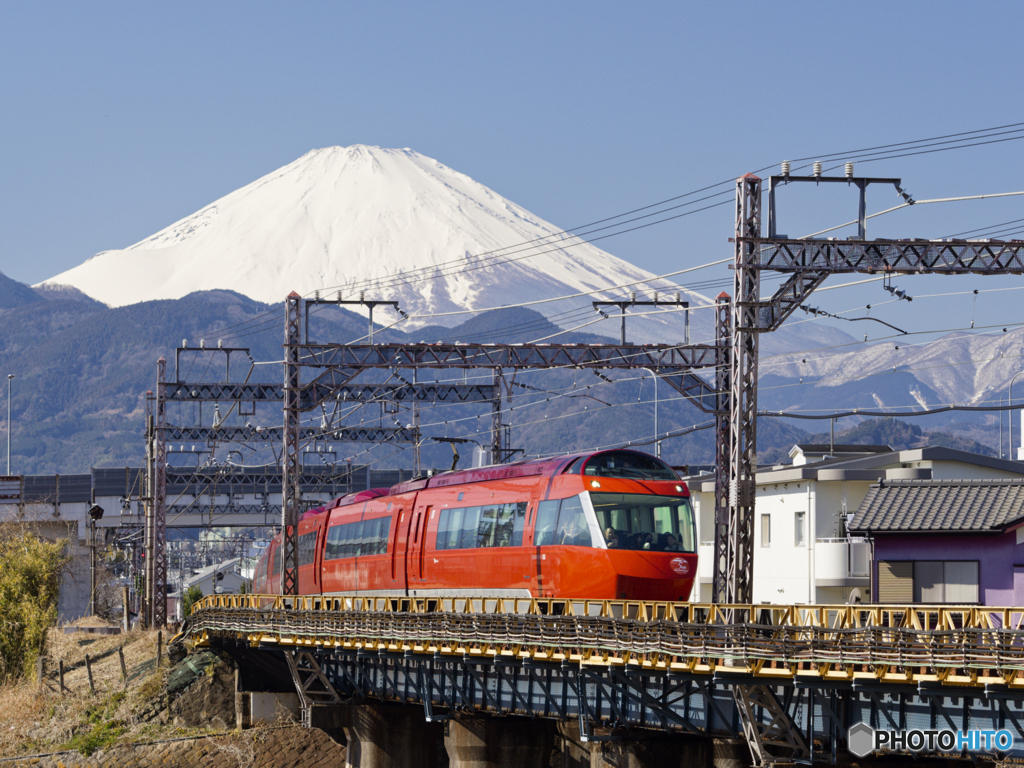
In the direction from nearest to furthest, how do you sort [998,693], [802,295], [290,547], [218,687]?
1. [998,693]
2. [802,295]
3. [290,547]
4. [218,687]

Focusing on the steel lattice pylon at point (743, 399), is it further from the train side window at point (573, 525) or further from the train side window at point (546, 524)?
the train side window at point (546, 524)

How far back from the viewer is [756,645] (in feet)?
78.4

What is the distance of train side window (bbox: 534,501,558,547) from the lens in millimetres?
33938

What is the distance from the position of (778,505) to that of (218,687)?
24.6 meters

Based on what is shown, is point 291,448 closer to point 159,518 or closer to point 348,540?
point 348,540

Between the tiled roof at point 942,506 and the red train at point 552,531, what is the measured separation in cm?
1133

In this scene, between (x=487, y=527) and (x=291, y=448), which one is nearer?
(x=487, y=527)

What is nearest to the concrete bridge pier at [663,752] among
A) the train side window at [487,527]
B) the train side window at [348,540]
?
the train side window at [487,527]

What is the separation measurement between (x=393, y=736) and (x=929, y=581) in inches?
703

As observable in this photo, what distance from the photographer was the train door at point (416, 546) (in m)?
41.1

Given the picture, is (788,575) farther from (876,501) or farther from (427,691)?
(427,691)

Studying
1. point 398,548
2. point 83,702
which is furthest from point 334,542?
point 83,702

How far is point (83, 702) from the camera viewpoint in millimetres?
60281

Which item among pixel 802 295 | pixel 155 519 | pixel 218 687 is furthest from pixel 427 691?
pixel 155 519
